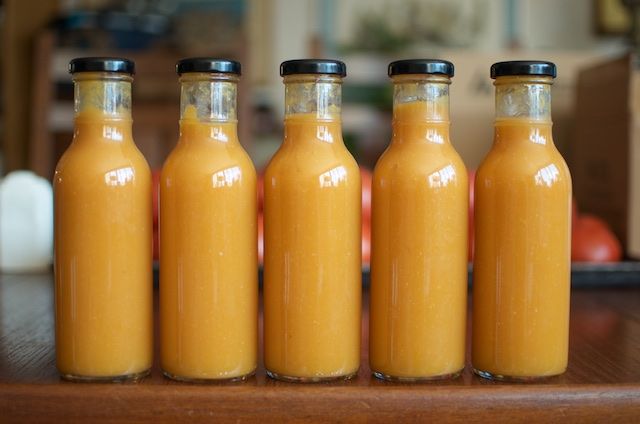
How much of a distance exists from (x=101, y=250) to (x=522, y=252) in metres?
0.36

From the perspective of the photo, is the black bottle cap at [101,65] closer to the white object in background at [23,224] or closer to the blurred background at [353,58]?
the white object in background at [23,224]

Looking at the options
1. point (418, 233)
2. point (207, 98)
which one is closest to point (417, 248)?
point (418, 233)

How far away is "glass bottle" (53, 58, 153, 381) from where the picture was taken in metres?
0.74

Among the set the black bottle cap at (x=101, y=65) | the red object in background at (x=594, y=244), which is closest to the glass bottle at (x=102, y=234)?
the black bottle cap at (x=101, y=65)

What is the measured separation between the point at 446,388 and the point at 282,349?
14cm

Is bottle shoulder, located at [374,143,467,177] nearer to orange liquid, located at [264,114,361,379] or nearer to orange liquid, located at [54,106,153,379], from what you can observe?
orange liquid, located at [264,114,361,379]

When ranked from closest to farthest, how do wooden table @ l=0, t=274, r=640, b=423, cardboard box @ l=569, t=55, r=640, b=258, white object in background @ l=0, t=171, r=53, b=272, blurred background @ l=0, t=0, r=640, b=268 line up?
1. wooden table @ l=0, t=274, r=640, b=423
2. white object in background @ l=0, t=171, r=53, b=272
3. cardboard box @ l=569, t=55, r=640, b=258
4. blurred background @ l=0, t=0, r=640, b=268

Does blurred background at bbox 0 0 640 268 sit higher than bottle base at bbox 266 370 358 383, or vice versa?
blurred background at bbox 0 0 640 268

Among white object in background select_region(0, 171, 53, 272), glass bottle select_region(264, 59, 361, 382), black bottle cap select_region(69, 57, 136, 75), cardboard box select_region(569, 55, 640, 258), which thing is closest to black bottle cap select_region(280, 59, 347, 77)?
glass bottle select_region(264, 59, 361, 382)

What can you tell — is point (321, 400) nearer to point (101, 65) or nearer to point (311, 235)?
point (311, 235)

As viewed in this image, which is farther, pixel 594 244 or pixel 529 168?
pixel 594 244

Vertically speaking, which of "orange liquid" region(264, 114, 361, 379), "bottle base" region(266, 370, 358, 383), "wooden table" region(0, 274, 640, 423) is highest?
"orange liquid" region(264, 114, 361, 379)

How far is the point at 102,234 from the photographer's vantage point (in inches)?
29.3

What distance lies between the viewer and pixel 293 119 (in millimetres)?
754
